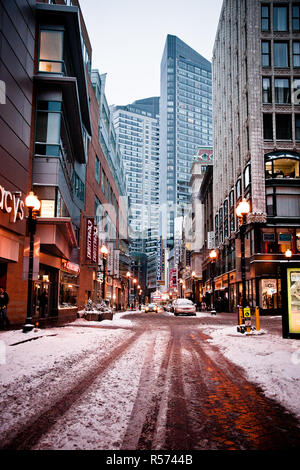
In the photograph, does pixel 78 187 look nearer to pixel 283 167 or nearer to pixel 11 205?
pixel 11 205

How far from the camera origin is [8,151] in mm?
18406

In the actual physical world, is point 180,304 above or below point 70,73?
below

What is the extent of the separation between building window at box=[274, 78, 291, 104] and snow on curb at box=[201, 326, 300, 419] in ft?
126

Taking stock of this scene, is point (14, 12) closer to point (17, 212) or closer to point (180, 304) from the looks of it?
point (17, 212)

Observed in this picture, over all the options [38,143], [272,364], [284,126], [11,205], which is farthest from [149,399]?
[284,126]

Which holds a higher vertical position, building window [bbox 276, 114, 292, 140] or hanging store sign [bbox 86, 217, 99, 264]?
building window [bbox 276, 114, 292, 140]

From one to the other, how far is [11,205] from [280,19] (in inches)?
1676

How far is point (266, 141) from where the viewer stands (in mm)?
43875

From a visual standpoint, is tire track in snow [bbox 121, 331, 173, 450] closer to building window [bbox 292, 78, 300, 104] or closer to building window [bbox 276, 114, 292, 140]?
building window [bbox 276, 114, 292, 140]

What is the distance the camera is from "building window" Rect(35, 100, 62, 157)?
23.0 metres

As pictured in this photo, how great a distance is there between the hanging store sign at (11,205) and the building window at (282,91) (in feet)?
119

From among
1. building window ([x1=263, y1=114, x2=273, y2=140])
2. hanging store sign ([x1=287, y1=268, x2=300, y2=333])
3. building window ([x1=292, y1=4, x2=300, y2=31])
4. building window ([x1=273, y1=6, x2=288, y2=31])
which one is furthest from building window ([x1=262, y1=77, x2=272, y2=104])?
hanging store sign ([x1=287, y1=268, x2=300, y2=333])

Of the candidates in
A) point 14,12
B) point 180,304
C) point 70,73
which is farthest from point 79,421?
point 180,304

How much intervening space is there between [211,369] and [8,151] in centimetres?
1437
